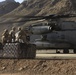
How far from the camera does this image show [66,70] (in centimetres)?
1895

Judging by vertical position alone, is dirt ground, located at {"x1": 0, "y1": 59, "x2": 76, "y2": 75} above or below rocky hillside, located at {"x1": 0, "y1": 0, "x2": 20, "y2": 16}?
below

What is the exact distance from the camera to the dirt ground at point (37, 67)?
19.1 meters

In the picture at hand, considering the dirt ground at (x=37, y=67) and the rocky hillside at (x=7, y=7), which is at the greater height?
the rocky hillside at (x=7, y=7)

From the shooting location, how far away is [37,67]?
20.2 metres

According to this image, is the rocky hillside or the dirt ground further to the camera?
the rocky hillside

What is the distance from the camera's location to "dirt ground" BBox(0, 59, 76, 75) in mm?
19094

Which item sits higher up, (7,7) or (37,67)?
(7,7)

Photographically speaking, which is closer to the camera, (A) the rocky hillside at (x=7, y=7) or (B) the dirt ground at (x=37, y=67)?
(B) the dirt ground at (x=37, y=67)

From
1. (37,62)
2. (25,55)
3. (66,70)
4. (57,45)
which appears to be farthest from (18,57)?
(57,45)

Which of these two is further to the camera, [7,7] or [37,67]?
Result: [7,7]

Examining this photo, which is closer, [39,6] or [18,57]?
[18,57]

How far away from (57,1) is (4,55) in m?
78.0

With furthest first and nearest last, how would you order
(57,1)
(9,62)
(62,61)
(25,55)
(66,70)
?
1. (57,1)
2. (25,55)
3. (9,62)
4. (62,61)
5. (66,70)

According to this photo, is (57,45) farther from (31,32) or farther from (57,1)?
(57,1)
